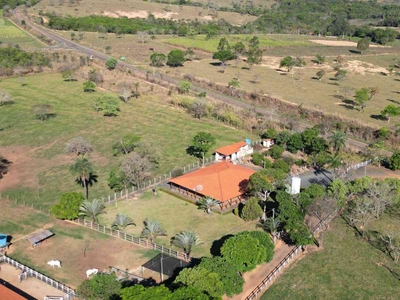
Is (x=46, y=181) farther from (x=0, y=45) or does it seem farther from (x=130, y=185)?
(x=0, y=45)

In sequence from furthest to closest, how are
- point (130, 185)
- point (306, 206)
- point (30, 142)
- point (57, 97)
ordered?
point (57, 97)
point (30, 142)
point (130, 185)
point (306, 206)

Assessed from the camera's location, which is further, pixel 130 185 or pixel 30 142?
pixel 30 142

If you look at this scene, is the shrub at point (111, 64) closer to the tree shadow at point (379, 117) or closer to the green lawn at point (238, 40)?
the green lawn at point (238, 40)

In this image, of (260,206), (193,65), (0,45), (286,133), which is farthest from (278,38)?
(260,206)

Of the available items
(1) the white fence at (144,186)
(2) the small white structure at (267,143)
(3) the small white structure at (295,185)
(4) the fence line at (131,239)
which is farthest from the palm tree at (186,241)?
(2) the small white structure at (267,143)

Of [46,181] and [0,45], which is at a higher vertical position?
[0,45]
